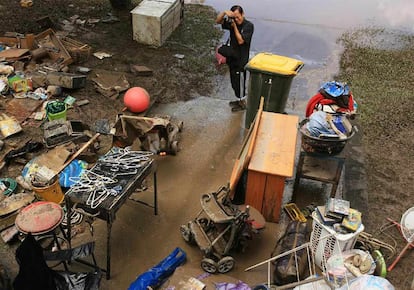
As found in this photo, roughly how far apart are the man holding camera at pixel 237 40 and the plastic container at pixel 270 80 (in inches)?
21.3

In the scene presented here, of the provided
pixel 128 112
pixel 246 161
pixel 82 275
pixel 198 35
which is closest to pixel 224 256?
pixel 246 161

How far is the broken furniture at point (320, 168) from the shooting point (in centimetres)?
576

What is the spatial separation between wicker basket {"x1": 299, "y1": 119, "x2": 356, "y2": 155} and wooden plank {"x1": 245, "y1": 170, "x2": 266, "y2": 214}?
724mm

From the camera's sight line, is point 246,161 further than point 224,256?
Yes

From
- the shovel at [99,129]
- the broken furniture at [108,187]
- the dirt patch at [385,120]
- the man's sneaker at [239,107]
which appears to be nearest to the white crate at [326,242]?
the dirt patch at [385,120]

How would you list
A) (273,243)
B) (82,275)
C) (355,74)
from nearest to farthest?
1. (82,275)
2. (273,243)
3. (355,74)

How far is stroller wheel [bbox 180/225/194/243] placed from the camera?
542 cm

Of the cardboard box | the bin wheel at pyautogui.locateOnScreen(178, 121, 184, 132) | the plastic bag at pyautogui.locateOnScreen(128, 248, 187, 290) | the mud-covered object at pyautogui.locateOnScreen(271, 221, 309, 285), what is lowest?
the plastic bag at pyautogui.locateOnScreen(128, 248, 187, 290)

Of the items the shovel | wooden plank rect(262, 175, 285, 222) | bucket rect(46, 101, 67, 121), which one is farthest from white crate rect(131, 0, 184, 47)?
wooden plank rect(262, 175, 285, 222)

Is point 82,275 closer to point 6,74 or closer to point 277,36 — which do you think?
point 6,74

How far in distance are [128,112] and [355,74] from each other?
5347mm

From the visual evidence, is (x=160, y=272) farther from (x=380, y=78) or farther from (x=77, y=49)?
(x=380, y=78)

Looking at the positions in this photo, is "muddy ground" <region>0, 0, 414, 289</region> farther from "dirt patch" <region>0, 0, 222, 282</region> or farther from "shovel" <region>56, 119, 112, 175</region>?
"shovel" <region>56, 119, 112, 175</region>

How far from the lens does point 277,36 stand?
12.5 metres
